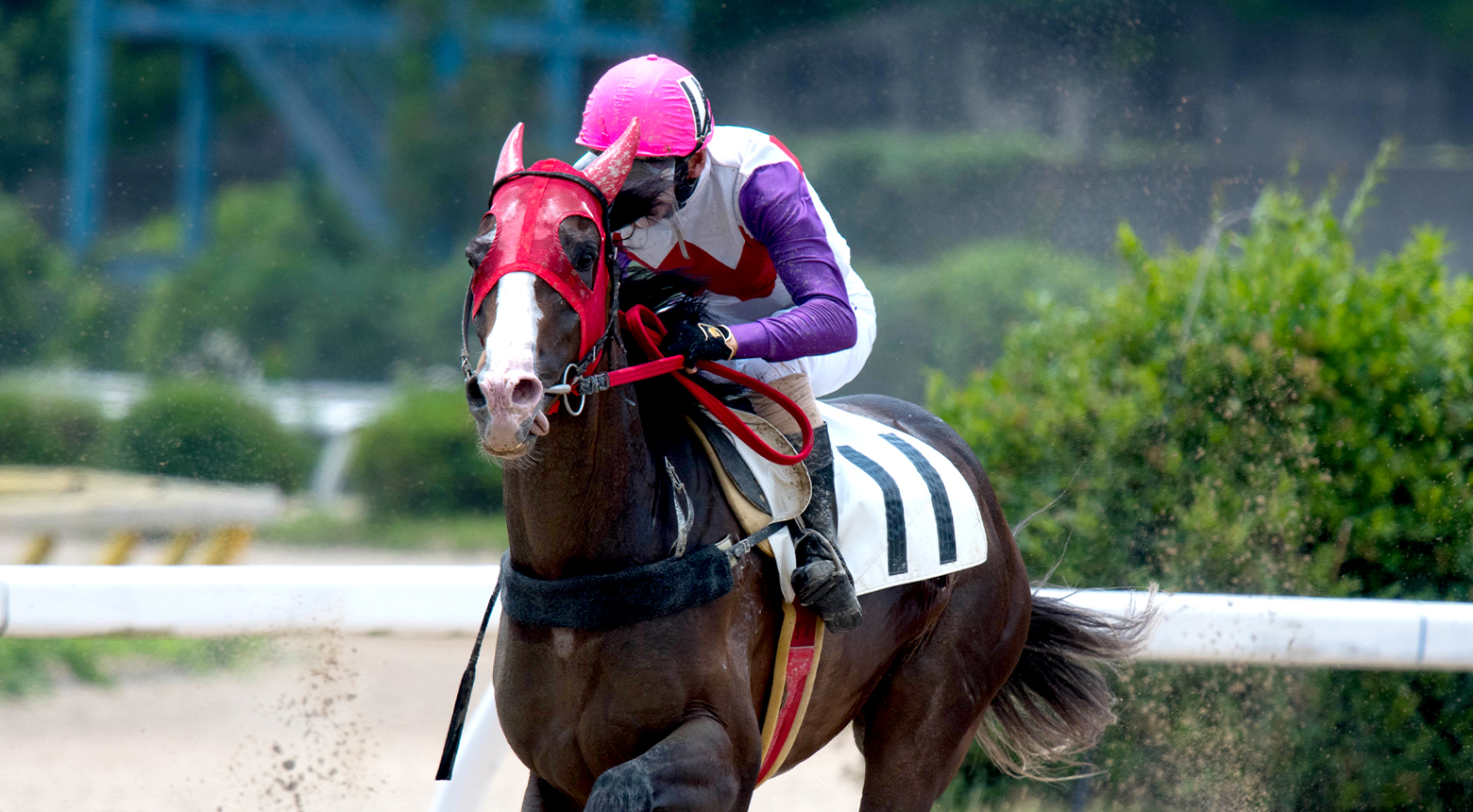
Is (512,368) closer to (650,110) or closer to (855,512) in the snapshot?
(650,110)

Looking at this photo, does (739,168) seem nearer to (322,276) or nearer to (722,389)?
(722,389)

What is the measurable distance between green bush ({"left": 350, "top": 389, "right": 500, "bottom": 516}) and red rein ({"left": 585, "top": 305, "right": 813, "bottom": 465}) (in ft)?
24.5

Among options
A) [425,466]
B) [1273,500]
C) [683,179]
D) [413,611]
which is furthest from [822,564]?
[425,466]

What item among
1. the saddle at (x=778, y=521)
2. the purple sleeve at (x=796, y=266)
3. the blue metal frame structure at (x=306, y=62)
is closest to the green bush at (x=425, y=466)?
the blue metal frame structure at (x=306, y=62)

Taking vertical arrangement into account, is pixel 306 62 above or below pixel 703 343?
below

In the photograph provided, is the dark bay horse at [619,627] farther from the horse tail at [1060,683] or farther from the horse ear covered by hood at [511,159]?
the horse tail at [1060,683]

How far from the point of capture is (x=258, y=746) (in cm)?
489

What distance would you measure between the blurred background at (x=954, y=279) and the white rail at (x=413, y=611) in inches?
14.8

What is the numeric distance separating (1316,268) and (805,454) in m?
2.62

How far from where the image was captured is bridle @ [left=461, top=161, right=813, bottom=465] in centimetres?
195

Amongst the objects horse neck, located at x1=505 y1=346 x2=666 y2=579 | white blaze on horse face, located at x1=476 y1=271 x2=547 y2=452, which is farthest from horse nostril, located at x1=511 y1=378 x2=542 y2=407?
horse neck, located at x1=505 y1=346 x2=666 y2=579

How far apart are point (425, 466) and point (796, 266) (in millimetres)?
7861

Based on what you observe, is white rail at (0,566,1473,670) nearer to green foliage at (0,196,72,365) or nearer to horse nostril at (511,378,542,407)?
horse nostril at (511,378,542,407)

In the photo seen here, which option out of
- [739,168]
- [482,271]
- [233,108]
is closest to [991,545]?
[739,168]
